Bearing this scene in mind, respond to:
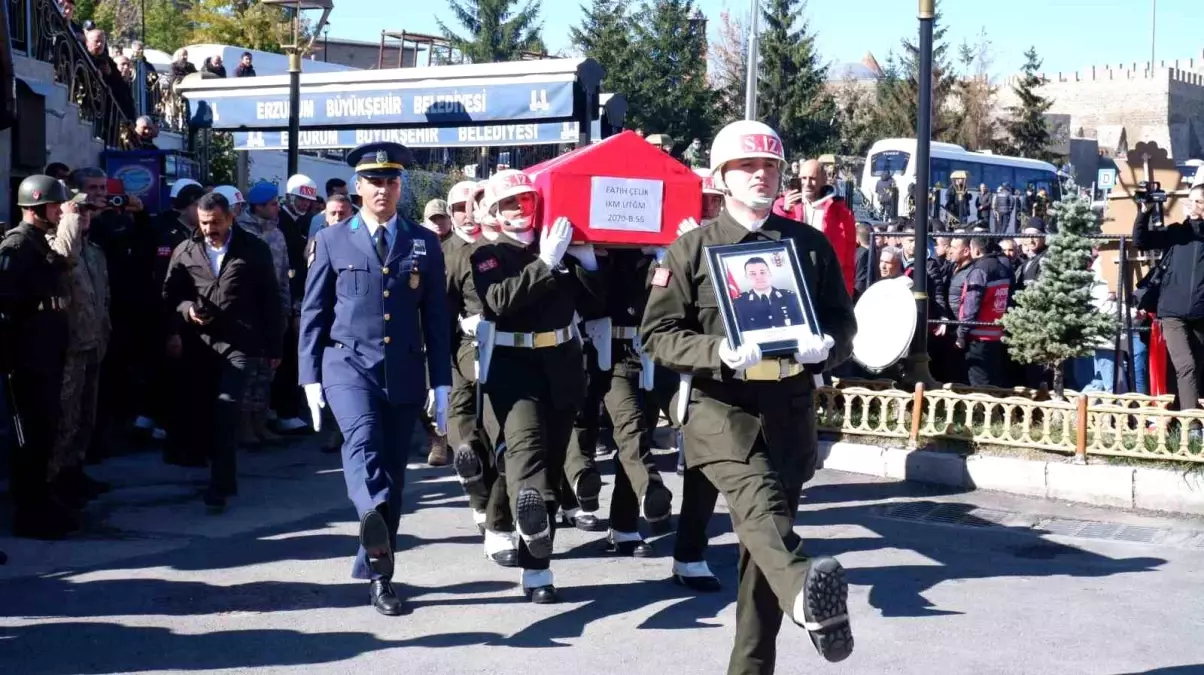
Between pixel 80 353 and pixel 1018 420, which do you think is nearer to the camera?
pixel 80 353

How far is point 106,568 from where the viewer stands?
279 inches

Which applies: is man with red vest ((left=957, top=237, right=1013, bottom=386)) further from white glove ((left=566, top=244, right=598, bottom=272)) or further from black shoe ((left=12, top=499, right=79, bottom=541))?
black shoe ((left=12, top=499, right=79, bottom=541))

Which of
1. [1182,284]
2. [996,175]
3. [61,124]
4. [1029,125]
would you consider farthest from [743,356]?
[1029,125]

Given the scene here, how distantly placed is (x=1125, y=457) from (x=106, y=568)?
6362 mm

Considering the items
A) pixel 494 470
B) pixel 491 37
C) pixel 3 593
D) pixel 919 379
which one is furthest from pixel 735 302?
pixel 491 37

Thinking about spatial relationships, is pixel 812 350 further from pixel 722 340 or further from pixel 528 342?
pixel 528 342

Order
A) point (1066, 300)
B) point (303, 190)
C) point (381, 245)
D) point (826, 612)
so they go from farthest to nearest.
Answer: point (303, 190), point (1066, 300), point (381, 245), point (826, 612)

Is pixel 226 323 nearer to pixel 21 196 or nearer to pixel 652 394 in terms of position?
pixel 21 196

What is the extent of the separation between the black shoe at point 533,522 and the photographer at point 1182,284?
5.58 m

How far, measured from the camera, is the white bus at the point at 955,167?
4122 cm

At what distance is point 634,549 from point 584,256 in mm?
1643

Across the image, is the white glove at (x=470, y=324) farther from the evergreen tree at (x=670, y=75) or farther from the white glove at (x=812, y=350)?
the evergreen tree at (x=670, y=75)

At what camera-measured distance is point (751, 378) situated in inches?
197

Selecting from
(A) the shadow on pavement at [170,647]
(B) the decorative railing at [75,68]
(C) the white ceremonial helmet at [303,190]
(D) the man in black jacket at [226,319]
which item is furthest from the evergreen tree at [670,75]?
(A) the shadow on pavement at [170,647]
